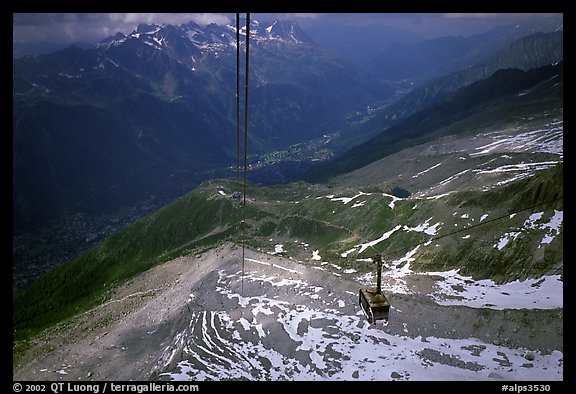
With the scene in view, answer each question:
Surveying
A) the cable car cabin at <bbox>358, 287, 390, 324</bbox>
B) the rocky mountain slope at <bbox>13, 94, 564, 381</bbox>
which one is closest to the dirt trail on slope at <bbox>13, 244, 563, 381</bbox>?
the rocky mountain slope at <bbox>13, 94, 564, 381</bbox>

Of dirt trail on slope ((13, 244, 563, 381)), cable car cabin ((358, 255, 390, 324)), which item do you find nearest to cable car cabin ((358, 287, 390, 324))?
cable car cabin ((358, 255, 390, 324))

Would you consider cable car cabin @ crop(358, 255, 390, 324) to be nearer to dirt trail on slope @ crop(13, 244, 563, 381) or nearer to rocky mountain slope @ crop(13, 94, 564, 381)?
rocky mountain slope @ crop(13, 94, 564, 381)

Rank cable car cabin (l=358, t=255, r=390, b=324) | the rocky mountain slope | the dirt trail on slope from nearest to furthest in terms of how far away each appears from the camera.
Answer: cable car cabin (l=358, t=255, r=390, b=324), the rocky mountain slope, the dirt trail on slope

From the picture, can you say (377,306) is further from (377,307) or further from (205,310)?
(205,310)

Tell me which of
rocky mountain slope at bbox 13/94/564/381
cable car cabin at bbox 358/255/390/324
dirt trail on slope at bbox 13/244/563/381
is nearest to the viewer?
Result: cable car cabin at bbox 358/255/390/324

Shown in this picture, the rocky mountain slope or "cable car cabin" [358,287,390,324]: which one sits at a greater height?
"cable car cabin" [358,287,390,324]

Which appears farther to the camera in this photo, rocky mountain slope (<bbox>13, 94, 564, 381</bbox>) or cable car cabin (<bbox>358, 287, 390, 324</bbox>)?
rocky mountain slope (<bbox>13, 94, 564, 381</bbox>)

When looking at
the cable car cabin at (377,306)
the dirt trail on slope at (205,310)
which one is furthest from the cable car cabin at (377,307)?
the dirt trail on slope at (205,310)

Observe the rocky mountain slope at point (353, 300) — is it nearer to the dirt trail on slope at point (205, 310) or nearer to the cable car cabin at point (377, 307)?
the dirt trail on slope at point (205, 310)
